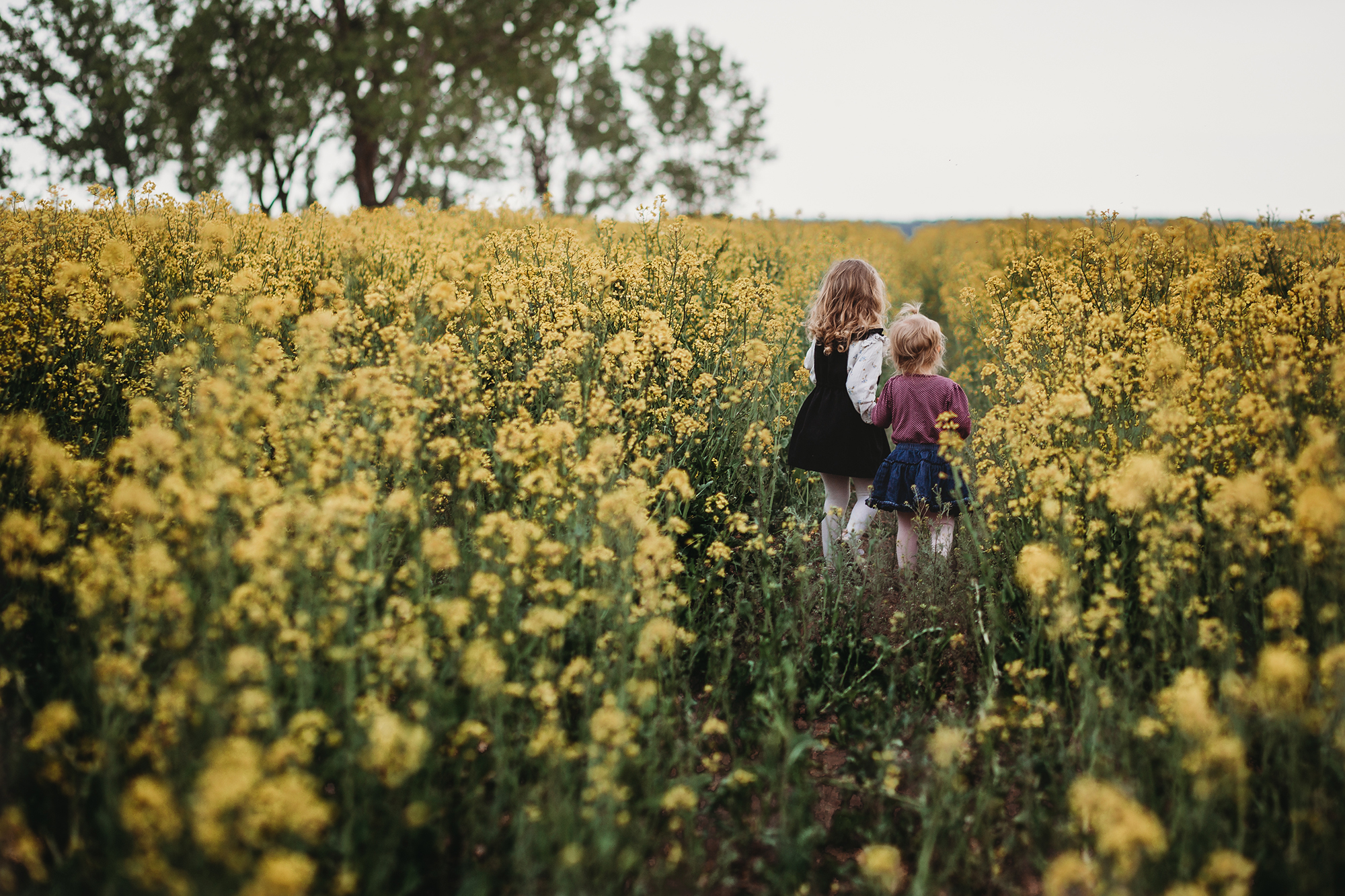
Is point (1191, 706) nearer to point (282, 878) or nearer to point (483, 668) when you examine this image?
point (483, 668)

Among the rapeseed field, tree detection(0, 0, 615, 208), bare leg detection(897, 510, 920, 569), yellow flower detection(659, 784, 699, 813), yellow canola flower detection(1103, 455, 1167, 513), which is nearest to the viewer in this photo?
the rapeseed field

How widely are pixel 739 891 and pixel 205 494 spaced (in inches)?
81.8

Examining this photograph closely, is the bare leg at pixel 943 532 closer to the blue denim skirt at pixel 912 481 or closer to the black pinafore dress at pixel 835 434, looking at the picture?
the blue denim skirt at pixel 912 481

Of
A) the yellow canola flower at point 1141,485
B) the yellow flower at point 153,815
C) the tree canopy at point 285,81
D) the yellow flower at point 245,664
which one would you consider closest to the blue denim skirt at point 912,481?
the yellow canola flower at point 1141,485

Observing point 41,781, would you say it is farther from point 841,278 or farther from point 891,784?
point 841,278

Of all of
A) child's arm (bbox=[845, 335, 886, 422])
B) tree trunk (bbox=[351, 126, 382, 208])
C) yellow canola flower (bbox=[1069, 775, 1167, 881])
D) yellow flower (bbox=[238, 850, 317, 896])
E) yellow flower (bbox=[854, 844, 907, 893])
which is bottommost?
yellow flower (bbox=[854, 844, 907, 893])

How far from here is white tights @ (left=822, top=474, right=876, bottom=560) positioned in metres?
4.37

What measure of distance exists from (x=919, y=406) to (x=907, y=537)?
727 millimetres

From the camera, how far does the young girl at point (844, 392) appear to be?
4.51 meters

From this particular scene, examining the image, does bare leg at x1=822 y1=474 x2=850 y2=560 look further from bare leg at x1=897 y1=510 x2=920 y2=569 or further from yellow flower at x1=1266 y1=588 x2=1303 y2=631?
yellow flower at x1=1266 y1=588 x2=1303 y2=631

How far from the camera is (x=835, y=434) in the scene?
4.57 metres

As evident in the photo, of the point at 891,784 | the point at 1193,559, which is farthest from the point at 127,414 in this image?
the point at 1193,559

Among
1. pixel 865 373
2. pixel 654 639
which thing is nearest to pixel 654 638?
pixel 654 639

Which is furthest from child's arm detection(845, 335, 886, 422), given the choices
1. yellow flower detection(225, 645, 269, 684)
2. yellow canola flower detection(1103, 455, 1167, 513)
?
yellow flower detection(225, 645, 269, 684)
